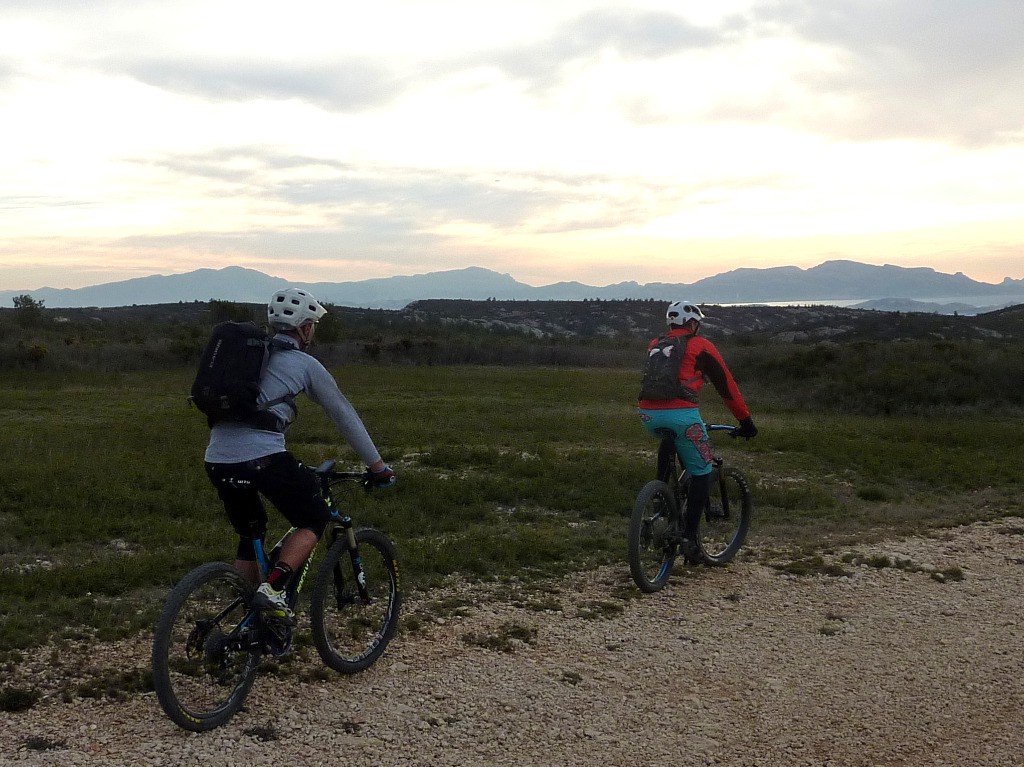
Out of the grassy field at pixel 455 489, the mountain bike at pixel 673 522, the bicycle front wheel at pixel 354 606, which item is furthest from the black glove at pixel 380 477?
the mountain bike at pixel 673 522

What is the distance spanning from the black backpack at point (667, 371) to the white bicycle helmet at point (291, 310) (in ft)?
9.75

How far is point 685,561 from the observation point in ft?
24.1

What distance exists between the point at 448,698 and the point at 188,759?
135 cm

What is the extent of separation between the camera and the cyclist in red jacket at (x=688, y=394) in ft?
21.4

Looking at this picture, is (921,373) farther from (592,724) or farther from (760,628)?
(592,724)

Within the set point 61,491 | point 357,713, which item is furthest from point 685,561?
point 61,491

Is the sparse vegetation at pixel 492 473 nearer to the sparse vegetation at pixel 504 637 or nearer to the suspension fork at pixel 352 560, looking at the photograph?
the sparse vegetation at pixel 504 637

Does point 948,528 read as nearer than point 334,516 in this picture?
No

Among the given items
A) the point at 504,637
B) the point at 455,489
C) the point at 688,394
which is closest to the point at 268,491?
the point at 504,637

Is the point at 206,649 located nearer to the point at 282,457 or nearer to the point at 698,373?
the point at 282,457

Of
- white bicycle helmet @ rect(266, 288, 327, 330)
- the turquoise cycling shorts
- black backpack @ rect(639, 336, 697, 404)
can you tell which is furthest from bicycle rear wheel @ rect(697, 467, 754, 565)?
white bicycle helmet @ rect(266, 288, 327, 330)

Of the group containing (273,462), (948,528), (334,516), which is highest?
(273,462)

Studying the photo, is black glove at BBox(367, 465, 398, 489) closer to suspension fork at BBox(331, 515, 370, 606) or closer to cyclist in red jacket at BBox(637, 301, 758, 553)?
suspension fork at BBox(331, 515, 370, 606)

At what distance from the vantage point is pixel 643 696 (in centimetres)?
463
